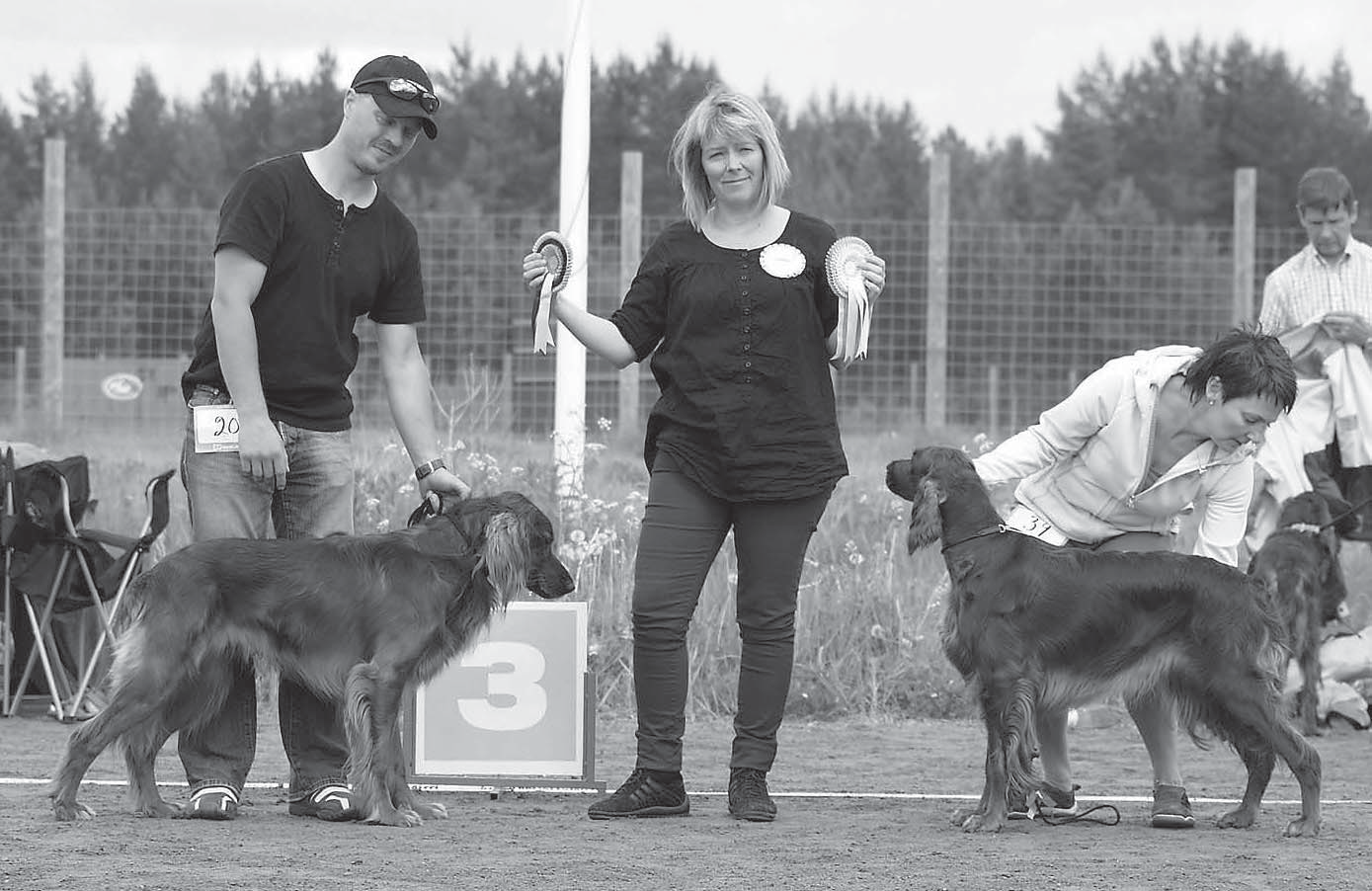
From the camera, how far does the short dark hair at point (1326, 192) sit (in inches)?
261

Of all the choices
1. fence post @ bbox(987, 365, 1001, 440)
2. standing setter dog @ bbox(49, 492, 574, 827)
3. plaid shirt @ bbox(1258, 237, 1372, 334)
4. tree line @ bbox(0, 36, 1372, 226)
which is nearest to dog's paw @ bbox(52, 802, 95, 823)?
standing setter dog @ bbox(49, 492, 574, 827)

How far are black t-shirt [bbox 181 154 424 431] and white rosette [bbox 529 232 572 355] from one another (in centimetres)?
37

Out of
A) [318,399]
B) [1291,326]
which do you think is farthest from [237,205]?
[1291,326]

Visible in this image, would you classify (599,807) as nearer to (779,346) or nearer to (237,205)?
(779,346)

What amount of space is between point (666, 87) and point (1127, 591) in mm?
30847

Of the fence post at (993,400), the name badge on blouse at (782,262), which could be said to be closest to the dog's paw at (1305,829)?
the name badge on blouse at (782,262)

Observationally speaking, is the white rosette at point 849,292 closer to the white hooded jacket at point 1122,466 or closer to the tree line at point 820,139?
the white hooded jacket at point 1122,466

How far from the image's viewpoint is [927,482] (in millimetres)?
4574

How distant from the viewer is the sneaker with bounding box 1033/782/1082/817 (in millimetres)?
4668

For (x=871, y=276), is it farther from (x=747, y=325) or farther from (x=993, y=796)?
(x=993, y=796)

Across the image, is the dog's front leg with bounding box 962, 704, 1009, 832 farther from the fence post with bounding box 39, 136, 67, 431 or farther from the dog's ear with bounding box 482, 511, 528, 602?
the fence post with bounding box 39, 136, 67, 431

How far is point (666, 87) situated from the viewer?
34.5 metres

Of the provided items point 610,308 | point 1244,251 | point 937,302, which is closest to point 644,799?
point 937,302

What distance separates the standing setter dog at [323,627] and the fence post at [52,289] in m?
5.98
